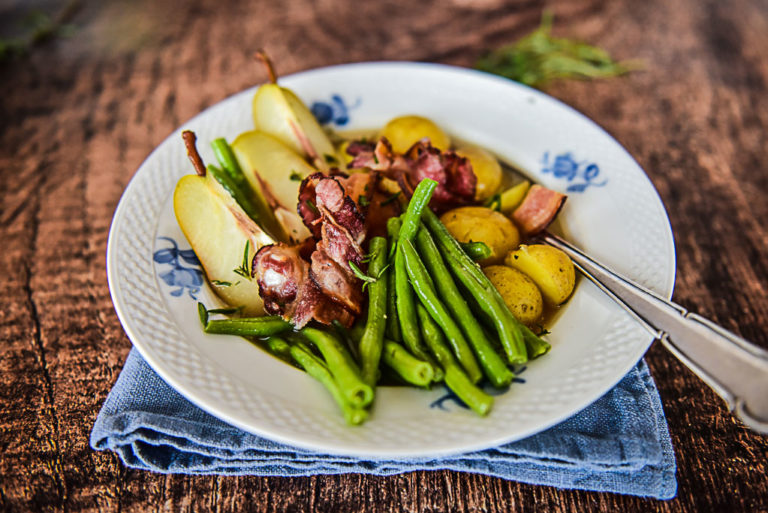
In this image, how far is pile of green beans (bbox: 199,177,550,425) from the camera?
1854 millimetres

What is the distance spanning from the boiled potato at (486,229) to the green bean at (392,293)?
0.31m

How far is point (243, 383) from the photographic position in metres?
1.90

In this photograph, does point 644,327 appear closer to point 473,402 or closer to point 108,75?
point 473,402

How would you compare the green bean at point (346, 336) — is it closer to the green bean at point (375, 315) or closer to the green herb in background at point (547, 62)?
the green bean at point (375, 315)

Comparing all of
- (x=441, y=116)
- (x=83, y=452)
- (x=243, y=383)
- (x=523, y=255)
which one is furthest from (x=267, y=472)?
(x=441, y=116)

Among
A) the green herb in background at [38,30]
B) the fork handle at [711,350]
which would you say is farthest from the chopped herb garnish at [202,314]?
the green herb in background at [38,30]

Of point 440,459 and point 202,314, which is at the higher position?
point 202,314

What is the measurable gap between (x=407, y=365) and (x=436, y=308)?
0.26 metres

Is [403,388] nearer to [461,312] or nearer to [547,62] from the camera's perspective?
[461,312]

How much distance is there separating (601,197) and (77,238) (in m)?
2.63

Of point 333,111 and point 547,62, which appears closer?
point 333,111

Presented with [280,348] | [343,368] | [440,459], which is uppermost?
[343,368]

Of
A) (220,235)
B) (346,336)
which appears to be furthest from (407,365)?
(220,235)

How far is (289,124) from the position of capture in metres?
2.89
